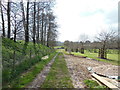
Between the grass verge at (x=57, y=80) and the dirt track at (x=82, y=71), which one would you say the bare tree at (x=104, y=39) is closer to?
the dirt track at (x=82, y=71)

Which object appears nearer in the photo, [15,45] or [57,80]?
[57,80]

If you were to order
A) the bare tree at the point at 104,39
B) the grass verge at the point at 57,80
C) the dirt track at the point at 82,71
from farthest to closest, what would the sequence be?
the bare tree at the point at 104,39 < the dirt track at the point at 82,71 < the grass verge at the point at 57,80

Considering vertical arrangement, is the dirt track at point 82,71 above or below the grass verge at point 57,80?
below

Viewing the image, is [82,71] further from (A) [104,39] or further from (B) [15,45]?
(A) [104,39]

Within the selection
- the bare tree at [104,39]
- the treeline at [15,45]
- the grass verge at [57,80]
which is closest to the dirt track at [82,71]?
the grass verge at [57,80]

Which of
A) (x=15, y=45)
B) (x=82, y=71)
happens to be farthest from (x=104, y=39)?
(x=15, y=45)

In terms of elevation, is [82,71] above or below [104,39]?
below

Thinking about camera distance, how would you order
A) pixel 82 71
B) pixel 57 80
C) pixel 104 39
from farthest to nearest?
pixel 104 39 → pixel 82 71 → pixel 57 80

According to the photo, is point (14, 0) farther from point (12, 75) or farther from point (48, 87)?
point (48, 87)

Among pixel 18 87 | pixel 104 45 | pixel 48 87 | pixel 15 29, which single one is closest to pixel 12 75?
pixel 18 87

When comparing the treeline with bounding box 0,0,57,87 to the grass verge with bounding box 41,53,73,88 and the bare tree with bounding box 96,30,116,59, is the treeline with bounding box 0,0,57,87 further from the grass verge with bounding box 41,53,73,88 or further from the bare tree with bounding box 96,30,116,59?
the bare tree with bounding box 96,30,116,59

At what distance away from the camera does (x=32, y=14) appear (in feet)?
59.7

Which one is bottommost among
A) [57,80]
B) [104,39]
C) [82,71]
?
[82,71]

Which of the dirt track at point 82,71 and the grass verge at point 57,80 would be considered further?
the dirt track at point 82,71
